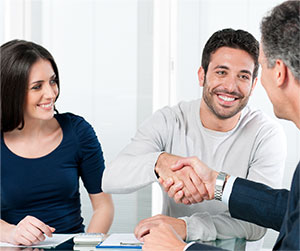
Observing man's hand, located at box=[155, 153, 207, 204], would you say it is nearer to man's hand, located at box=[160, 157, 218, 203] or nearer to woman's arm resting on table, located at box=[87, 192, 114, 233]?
man's hand, located at box=[160, 157, 218, 203]

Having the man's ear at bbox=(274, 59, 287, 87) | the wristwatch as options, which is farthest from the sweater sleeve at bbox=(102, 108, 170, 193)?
the man's ear at bbox=(274, 59, 287, 87)

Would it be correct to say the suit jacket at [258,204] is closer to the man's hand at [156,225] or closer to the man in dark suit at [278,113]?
the man in dark suit at [278,113]

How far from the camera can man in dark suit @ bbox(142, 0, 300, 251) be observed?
1.06 metres

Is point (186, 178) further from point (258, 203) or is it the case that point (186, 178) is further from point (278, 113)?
point (278, 113)

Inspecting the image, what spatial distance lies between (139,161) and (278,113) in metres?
0.63

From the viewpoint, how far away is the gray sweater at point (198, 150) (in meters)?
1.78

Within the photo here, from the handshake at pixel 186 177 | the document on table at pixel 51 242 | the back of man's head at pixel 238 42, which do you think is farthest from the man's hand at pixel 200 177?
the back of man's head at pixel 238 42

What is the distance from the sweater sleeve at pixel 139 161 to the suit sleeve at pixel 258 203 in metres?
0.36

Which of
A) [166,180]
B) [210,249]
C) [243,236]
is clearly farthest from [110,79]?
[210,249]

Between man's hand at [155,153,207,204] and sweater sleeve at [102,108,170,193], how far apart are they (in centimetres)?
4

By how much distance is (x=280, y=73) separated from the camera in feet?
4.03

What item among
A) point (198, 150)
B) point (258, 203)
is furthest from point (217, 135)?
point (258, 203)

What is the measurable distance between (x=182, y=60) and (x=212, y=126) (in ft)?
4.18

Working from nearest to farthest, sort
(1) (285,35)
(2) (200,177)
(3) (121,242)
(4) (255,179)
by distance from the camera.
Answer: (1) (285,35), (3) (121,242), (2) (200,177), (4) (255,179)
